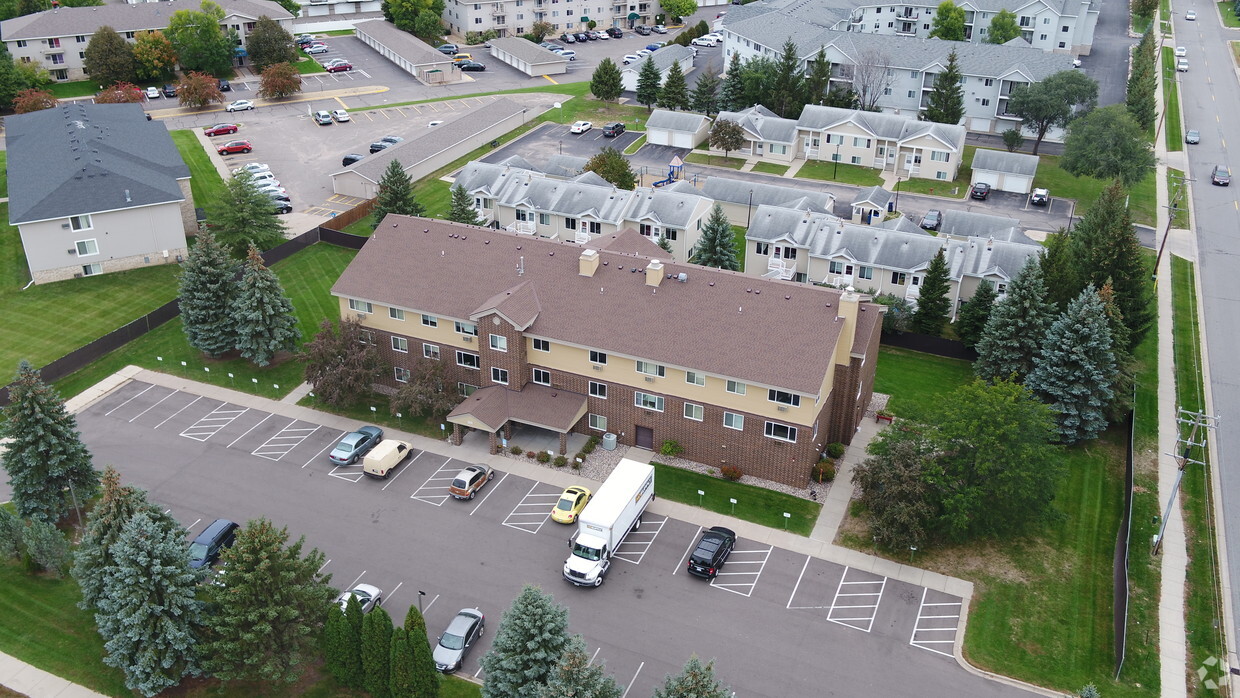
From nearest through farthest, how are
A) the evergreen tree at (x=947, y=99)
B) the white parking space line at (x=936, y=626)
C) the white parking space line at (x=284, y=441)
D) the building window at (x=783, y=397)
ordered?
the white parking space line at (x=936, y=626)
the building window at (x=783, y=397)
the white parking space line at (x=284, y=441)
the evergreen tree at (x=947, y=99)

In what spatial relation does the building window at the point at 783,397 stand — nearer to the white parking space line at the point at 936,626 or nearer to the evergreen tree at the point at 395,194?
the white parking space line at the point at 936,626

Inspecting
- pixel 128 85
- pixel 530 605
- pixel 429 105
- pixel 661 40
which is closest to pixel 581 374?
pixel 530 605

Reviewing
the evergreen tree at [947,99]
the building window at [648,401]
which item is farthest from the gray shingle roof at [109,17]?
the building window at [648,401]

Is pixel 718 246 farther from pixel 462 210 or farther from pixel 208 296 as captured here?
pixel 208 296

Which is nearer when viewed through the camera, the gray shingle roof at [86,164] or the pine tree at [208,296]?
the pine tree at [208,296]

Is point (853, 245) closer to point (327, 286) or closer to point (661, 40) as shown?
point (327, 286)

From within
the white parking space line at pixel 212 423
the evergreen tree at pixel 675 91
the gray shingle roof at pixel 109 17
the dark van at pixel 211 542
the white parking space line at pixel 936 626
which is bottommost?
the white parking space line at pixel 936 626

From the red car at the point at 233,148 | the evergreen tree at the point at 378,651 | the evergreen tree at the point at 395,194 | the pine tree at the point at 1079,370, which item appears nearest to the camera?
the evergreen tree at the point at 378,651
